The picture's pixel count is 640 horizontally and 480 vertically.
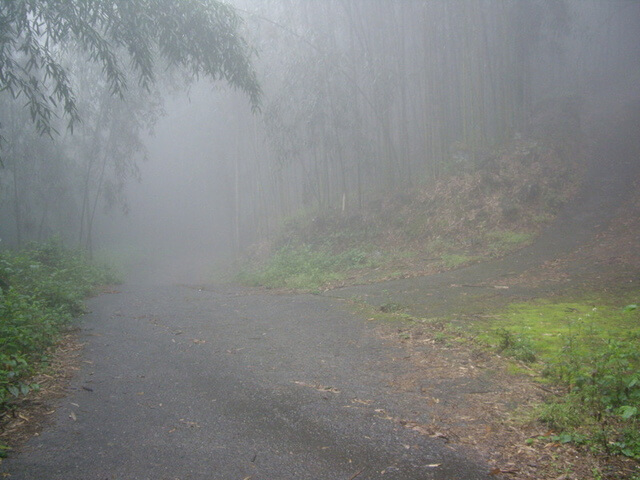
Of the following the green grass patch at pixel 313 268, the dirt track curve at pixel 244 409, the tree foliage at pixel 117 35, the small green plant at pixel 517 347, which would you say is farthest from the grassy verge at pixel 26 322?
the green grass patch at pixel 313 268

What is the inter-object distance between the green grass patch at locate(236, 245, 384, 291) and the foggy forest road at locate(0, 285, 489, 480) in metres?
4.96

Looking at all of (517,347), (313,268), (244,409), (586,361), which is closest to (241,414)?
(244,409)

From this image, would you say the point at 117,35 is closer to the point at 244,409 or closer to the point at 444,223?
the point at 244,409

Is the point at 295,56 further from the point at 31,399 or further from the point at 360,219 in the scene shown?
the point at 31,399

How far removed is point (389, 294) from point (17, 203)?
1943 cm

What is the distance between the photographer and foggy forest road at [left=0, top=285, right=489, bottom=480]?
2.51 m

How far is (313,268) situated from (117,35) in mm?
7739

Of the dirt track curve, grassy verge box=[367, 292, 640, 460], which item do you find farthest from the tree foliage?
grassy verge box=[367, 292, 640, 460]

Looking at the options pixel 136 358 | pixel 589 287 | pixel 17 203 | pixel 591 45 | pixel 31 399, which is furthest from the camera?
pixel 591 45

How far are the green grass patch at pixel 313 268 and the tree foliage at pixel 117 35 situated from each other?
15.6 ft

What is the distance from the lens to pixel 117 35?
5.97m

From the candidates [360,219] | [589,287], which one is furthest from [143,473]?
[360,219]

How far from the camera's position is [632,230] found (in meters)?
9.66

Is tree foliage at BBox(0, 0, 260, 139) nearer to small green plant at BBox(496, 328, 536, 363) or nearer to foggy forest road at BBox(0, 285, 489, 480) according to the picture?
foggy forest road at BBox(0, 285, 489, 480)
